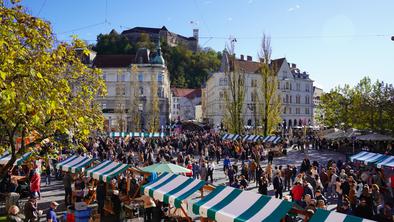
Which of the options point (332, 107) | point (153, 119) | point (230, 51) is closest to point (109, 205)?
point (230, 51)

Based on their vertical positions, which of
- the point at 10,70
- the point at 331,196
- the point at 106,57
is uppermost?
the point at 106,57

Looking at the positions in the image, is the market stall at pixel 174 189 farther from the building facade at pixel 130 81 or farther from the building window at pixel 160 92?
the building window at pixel 160 92

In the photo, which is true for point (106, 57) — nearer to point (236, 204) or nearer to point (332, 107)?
A: point (332, 107)

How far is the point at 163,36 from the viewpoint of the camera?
141 m

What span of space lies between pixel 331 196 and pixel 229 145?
17893mm

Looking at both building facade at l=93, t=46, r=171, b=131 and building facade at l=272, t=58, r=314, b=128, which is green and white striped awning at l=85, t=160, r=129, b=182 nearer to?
building facade at l=93, t=46, r=171, b=131

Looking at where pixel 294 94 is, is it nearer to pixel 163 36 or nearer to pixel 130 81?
pixel 130 81

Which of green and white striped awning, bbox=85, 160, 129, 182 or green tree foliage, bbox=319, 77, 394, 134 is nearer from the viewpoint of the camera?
green and white striped awning, bbox=85, 160, 129, 182

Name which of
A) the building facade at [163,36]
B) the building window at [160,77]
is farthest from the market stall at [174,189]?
the building facade at [163,36]

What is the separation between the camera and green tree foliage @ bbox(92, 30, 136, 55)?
350 feet

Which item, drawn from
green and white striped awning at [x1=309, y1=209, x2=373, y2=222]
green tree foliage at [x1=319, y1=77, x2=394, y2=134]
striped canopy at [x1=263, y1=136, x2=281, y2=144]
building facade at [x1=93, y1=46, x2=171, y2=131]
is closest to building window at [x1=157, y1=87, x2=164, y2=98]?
building facade at [x1=93, y1=46, x2=171, y2=131]

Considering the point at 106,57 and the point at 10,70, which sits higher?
the point at 106,57

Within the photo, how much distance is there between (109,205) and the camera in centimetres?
1591

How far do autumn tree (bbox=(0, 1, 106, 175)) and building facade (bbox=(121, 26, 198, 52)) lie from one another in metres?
121
